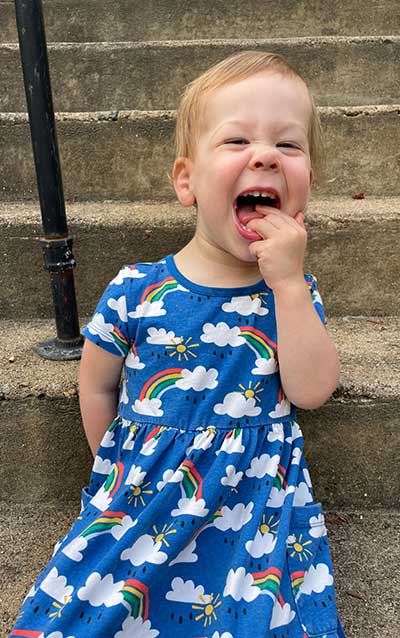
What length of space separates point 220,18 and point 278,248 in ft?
5.66

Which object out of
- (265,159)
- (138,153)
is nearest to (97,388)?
(265,159)

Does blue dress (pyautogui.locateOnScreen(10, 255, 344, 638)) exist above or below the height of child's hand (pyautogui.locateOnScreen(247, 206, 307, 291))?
below

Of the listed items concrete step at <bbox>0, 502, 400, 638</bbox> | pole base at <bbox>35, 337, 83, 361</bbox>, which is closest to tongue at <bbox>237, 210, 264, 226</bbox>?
pole base at <bbox>35, 337, 83, 361</bbox>

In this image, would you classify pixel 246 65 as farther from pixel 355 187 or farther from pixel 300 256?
pixel 355 187

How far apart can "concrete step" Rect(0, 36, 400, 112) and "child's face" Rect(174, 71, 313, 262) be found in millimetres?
1082

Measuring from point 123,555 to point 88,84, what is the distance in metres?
1.56

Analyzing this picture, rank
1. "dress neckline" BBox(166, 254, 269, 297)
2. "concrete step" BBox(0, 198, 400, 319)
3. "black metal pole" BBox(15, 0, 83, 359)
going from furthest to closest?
"concrete step" BBox(0, 198, 400, 319) → "black metal pole" BBox(15, 0, 83, 359) → "dress neckline" BBox(166, 254, 269, 297)

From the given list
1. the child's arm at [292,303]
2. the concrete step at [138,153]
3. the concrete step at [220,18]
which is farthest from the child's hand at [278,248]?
the concrete step at [220,18]

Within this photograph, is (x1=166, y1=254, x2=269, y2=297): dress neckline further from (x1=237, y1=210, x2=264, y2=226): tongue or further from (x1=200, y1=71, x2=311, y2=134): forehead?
(x1=200, y1=71, x2=311, y2=134): forehead

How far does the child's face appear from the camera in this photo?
939 millimetres

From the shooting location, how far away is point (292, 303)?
95cm

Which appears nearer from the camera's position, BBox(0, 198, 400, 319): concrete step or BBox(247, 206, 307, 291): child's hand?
BBox(247, 206, 307, 291): child's hand

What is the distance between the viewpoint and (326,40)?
1946 mm

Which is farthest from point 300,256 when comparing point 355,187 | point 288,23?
point 288,23
